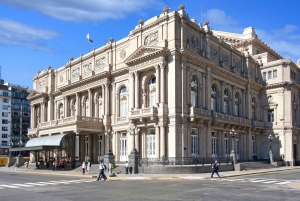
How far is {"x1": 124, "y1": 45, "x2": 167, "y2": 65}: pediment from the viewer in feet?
140

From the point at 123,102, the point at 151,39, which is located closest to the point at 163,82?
the point at 151,39

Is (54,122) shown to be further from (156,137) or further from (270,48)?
(270,48)

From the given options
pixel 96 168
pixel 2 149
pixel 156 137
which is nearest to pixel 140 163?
pixel 156 137

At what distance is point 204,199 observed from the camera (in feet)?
56.8

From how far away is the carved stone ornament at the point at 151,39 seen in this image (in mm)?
45391

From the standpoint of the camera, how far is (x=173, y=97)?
41969 millimetres

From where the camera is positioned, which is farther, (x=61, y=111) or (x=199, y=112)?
(x=61, y=111)

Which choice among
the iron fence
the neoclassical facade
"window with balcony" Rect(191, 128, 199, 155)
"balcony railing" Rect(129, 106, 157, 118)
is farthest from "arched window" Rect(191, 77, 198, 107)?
the iron fence

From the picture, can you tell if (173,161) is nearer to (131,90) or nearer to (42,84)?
(131,90)

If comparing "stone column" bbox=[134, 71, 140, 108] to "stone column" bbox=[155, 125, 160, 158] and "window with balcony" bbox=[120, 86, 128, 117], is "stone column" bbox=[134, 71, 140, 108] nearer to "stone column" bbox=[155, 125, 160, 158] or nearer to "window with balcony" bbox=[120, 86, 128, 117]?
"window with balcony" bbox=[120, 86, 128, 117]

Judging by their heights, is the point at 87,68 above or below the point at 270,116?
above

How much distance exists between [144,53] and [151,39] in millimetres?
2376

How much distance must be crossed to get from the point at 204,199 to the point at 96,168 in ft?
95.8

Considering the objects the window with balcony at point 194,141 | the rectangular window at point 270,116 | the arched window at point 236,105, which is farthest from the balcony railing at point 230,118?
the rectangular window at point 270,116
